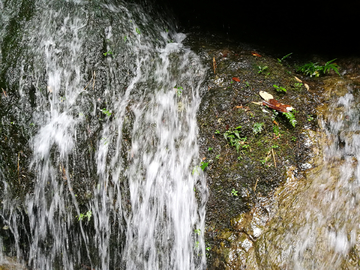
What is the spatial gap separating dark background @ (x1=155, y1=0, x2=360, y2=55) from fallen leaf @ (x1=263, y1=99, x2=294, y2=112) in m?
2.18

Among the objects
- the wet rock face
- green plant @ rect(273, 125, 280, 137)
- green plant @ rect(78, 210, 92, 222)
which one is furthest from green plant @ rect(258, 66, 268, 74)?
green plant @ rect(78, 210, 92, 222)

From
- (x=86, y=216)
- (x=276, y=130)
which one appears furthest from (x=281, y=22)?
(x=86, y=216)

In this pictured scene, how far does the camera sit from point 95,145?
3.40 meters

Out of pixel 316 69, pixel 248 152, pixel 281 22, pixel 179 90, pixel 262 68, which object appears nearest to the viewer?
pixel 248 152

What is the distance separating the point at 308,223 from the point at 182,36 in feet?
14.0

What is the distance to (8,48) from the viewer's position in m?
3.92

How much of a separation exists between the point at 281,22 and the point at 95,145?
4.76m

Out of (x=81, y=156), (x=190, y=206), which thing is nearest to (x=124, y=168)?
(x=81, y=156)

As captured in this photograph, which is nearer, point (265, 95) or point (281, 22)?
point (265, 95)

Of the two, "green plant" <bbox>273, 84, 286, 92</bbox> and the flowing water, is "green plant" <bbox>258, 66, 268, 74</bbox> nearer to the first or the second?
"green plant" <bbox>273, 84, 286, 92</bbox>

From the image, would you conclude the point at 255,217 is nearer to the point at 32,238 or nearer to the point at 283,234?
the point at 283,234

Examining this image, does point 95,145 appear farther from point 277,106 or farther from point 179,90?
point 277,106

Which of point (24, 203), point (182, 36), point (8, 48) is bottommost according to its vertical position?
point (24, 203)

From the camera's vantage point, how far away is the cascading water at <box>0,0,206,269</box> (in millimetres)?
3129
